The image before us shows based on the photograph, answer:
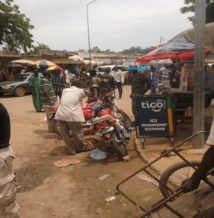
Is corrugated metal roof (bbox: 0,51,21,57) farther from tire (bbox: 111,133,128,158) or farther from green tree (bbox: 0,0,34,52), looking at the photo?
tire (bbox: 111,133,128,158)

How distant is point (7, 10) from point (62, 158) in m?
20.6

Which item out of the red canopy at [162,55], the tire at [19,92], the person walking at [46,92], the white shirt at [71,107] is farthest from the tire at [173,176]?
the tire at [19,92]

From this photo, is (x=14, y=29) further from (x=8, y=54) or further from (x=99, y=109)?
(x=99, y=109)

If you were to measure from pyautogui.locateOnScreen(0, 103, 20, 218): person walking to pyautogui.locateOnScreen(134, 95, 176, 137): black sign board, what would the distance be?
11.2 feet

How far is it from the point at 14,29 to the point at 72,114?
20482mm

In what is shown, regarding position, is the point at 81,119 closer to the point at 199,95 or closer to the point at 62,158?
the point at 62,158

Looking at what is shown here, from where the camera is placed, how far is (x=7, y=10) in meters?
23.6

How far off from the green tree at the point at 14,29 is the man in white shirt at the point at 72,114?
19.7m

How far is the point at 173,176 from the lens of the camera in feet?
13.4

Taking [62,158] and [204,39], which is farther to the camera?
[62,158]

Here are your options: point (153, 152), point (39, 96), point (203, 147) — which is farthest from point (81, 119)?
point (39, 96)

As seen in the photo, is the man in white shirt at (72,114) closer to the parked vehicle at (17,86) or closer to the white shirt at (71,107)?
the white shirt at (71,107)

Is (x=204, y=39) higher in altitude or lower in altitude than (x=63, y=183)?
higher

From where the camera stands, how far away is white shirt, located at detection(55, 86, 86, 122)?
20.3 ft
